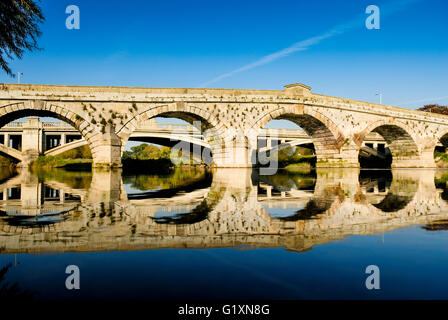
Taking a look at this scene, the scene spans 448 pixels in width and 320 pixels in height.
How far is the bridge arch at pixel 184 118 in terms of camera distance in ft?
67.0

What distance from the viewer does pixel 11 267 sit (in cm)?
232

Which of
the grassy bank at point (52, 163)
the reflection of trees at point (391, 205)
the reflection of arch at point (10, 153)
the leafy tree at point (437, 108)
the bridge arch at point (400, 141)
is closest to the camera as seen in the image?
the reflection of trees at point (391, 205)

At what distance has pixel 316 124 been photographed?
25281mm

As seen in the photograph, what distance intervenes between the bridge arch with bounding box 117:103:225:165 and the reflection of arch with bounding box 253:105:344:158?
9.50ft

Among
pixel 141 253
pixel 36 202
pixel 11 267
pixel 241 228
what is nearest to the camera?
pixel 11 267

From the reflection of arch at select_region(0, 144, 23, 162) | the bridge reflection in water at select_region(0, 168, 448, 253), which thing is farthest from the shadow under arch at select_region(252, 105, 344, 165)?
the reflection of arch at select_region(0, 144, 23, 162)

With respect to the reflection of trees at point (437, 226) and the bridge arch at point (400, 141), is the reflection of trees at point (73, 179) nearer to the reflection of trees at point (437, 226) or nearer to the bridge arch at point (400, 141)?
the reflection of trees at point (437, 226)

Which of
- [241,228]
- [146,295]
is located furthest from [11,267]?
[241,228]

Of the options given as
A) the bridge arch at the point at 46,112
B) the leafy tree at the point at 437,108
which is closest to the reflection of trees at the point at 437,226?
the bridge arch at the point at 46,112

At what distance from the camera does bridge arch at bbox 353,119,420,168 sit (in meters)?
29.2

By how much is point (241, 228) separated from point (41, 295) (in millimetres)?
2248

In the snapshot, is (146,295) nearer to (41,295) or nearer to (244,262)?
(41,295)

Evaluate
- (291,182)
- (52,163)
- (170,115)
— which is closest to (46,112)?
(170,115)

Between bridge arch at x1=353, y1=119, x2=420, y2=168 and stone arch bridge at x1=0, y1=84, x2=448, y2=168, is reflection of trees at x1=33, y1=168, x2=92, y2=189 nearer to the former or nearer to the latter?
stone arch bridge at x1=0, y1=84, x2=448, y2=168
